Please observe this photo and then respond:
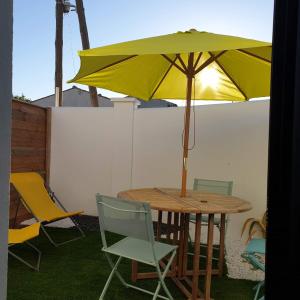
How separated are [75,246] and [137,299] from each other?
5.33ft

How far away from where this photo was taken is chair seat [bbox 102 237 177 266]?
2.53m

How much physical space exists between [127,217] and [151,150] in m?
2.98

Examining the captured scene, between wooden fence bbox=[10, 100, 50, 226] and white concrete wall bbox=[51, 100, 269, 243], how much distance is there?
18 cm

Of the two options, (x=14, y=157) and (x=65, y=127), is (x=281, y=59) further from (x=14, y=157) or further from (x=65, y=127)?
(x=65, y=127)

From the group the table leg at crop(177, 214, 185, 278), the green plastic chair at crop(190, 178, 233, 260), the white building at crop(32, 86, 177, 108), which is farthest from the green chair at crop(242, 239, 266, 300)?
the white building at crop(32, 86, 177, 108)

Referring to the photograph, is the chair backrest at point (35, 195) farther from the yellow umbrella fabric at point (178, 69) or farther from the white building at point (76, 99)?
the white building at point (76, 99)

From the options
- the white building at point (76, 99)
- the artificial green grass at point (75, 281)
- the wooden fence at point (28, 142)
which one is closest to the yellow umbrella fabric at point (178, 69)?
the wooden fence at point (28, 142)

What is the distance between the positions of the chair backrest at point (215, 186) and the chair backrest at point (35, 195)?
1951mm

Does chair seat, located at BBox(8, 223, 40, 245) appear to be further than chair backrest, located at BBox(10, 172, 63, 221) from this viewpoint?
No

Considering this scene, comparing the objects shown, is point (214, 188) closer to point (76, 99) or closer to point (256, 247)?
point (256, 247)

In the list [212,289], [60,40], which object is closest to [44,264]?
[212,289]

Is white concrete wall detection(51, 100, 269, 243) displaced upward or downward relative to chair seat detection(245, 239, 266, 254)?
upward

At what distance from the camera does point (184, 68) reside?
11.0 ft

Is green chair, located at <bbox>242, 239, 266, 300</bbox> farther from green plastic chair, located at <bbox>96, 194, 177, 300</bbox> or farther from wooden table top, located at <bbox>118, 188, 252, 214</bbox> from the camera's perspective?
green plastic chair, located at <bbox>96, 194, 177, 300</bbox>
